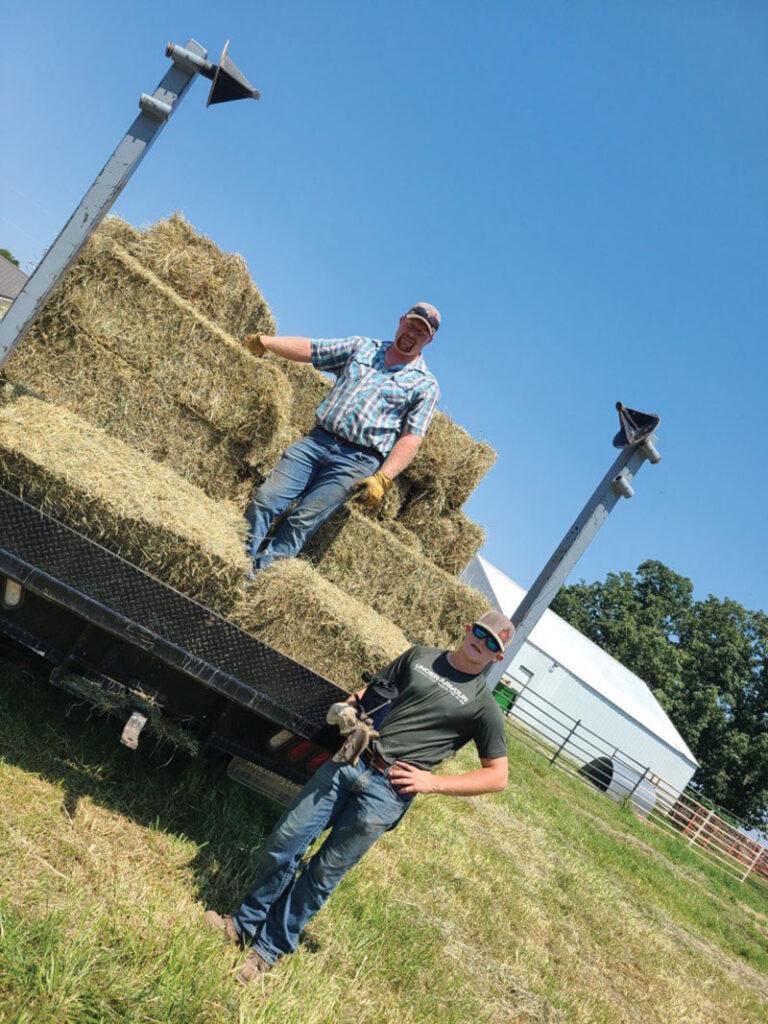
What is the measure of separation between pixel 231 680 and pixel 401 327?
82.3 inches

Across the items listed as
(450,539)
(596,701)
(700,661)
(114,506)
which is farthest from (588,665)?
(114,506)

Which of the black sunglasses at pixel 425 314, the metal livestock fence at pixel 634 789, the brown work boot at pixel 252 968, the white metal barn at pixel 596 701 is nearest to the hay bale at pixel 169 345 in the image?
the black sunglasses at pixel 425 314

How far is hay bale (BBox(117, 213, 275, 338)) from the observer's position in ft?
14.4

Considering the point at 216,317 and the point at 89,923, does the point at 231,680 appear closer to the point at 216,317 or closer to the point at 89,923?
the point at 89,923

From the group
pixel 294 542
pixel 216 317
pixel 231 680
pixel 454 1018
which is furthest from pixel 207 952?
pixel 216 317

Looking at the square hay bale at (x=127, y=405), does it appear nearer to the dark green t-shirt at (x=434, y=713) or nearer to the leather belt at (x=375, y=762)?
the dark green t-shirt at (x=434, y=713)

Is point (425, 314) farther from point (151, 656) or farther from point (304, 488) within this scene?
point (151, 656)

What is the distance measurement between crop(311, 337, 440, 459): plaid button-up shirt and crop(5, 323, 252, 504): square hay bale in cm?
56

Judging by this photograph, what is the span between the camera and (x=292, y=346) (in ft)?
13.9

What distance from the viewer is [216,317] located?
15.0 ft

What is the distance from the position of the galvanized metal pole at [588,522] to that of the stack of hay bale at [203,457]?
1.14 ft

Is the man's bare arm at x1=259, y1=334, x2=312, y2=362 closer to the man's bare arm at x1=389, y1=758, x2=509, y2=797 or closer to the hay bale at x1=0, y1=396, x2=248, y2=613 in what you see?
the hay bale at x1=0, y1=396, x2=248, y2=613

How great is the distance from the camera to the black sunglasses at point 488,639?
304cm

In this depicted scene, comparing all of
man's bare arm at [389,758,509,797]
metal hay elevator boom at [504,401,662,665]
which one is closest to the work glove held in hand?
man's bare arm at [389,758,509,797]
